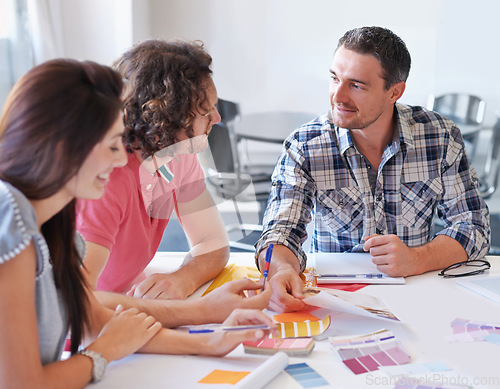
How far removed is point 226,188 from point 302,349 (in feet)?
3.11

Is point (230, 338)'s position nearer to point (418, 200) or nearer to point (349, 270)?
point (349, 270)

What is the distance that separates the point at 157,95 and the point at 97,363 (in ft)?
2.15

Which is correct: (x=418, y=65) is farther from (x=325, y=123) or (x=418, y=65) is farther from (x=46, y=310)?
(x=46, y=310)

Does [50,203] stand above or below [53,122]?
below

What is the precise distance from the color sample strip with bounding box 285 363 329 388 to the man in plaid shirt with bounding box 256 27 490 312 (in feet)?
2.45

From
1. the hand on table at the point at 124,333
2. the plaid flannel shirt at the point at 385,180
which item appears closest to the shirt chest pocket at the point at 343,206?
the plaid flannel shirt at the point at 385,180

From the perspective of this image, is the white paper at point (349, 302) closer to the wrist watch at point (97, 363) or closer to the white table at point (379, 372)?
the white table at point (379, 372)

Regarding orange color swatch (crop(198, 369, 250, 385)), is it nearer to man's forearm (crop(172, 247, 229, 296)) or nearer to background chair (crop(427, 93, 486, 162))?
man's forearm (crop(172, 247, 229, 296))

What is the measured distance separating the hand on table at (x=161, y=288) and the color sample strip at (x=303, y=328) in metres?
0.27

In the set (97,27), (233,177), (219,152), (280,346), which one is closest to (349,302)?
(280,346)

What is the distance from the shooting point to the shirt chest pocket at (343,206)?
1747 millimetres

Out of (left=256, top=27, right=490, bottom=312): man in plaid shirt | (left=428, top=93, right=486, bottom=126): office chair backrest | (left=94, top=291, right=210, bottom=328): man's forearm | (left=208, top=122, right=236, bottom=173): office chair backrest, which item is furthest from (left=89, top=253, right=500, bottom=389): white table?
(left=428, top=93, right=486, bottom=126): office chair backrest

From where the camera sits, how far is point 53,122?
2.54 ft

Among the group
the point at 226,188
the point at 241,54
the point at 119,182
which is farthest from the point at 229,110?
the point at 119,182
